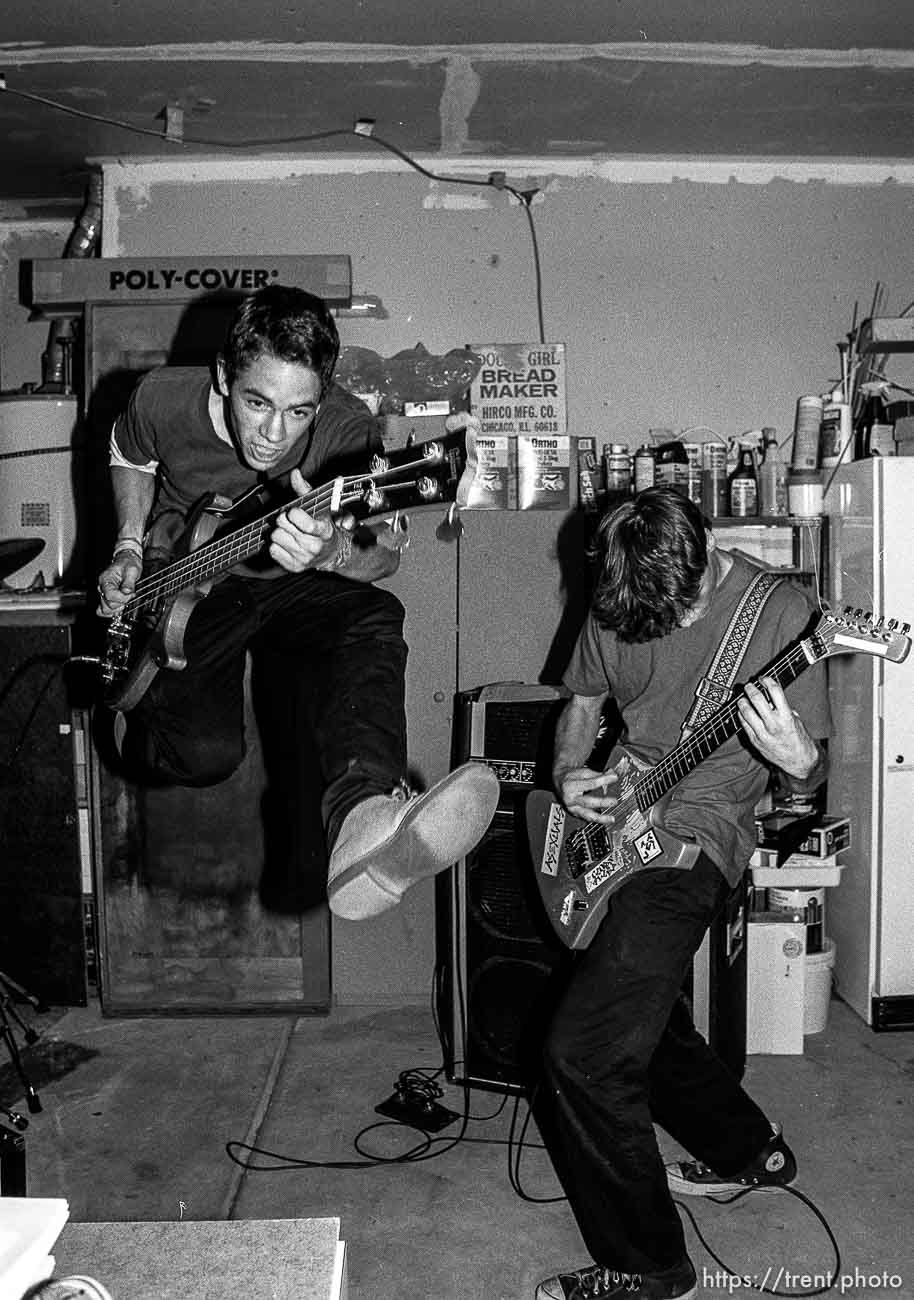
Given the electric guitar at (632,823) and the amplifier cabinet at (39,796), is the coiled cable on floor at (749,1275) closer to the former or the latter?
the electric guitar at (632,823)

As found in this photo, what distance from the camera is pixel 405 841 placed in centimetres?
178

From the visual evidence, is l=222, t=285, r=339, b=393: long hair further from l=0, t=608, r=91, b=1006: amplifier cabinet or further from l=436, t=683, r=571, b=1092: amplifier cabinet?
l=0, t=608, r=91, b=1006: amplifier cabinet

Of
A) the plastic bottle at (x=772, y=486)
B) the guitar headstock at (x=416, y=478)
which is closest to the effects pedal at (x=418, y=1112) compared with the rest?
the guitar headstock at (x=416, y=478)

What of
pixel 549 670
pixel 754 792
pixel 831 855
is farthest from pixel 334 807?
pixel 831 855

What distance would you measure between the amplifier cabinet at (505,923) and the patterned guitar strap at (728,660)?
835mm

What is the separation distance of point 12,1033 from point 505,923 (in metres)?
1.70

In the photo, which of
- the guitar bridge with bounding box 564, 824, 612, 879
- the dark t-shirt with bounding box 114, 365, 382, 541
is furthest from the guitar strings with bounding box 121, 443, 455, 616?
the guitar bridge with bounding box 564, 824, 612, 879

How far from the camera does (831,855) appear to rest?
151 inches

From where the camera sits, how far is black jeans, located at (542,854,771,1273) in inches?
89.9

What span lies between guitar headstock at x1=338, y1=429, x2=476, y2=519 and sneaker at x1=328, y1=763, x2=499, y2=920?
0.48m

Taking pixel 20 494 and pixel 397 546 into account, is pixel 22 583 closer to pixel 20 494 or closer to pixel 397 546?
pixel 20 494

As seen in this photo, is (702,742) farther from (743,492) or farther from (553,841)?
(743,492)

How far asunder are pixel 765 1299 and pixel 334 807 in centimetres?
156

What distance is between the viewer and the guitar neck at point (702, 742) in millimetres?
2436
